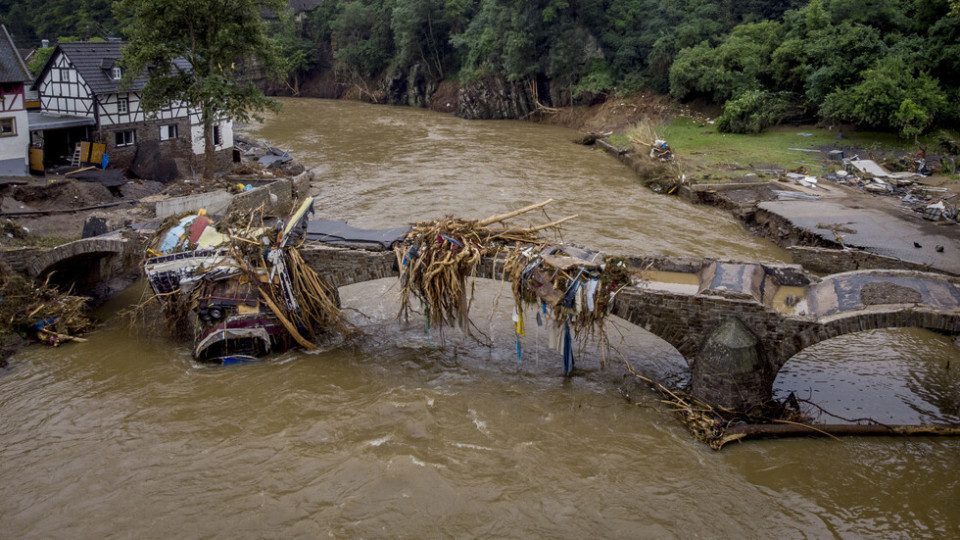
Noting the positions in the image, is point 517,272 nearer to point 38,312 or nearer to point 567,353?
point 567,353

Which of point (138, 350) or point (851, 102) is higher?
point (851, 102)

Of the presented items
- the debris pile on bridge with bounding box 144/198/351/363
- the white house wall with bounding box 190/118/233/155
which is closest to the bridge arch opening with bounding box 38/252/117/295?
the debris pile on bridge with bounding box 144/198/351/363

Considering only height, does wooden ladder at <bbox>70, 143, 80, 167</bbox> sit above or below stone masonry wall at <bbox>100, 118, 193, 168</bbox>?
below

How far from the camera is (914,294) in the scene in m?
11.6

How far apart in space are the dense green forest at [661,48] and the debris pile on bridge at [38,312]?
16.1 metres

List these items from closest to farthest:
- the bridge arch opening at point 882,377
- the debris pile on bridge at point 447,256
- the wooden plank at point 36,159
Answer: the bridge arch opening at point 882,377, the debris pile on bridge at point 447,256, the wooden plank at point 36,159

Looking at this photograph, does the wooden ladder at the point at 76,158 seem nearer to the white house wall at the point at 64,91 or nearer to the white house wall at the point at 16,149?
the white house wall at the point at 64,91

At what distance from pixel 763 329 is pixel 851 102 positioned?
22178 mm

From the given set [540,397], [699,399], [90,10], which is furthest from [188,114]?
[90,10]

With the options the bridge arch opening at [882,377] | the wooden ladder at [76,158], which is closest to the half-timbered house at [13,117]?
the wooden ladder at [76,158]

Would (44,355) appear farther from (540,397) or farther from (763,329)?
(763,329)

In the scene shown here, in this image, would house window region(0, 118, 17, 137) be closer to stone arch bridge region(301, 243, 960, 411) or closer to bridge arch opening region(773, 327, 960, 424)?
stone arch bridge region(301, 243, 960, 411)

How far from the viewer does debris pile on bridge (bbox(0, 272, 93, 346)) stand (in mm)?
14836

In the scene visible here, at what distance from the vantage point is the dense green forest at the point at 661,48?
2933 cm
